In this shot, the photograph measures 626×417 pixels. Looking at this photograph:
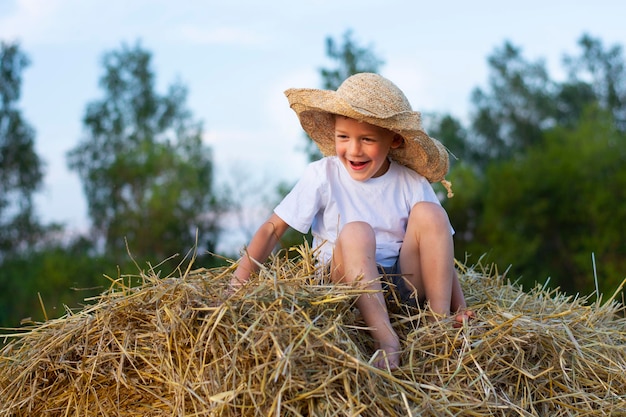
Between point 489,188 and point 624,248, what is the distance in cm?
220

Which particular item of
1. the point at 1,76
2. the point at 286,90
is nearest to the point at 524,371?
the point at 286,90

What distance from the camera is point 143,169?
1380 cm

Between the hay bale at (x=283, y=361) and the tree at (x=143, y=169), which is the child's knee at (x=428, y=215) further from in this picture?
the tree at (x=143, y=169)

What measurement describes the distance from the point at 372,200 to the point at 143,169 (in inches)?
433

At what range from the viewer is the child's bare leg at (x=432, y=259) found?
9.73 feet

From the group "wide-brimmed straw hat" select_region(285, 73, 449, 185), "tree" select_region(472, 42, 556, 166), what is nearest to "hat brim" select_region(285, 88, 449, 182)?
"wide-brimmed straw hat" select_region(285, 73, 449, 185)

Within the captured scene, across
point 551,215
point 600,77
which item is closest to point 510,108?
point 600,77

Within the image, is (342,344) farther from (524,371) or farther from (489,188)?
(489,188)

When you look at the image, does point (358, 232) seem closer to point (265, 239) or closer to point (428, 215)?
point (428, 215)

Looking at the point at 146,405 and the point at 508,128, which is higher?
the point at 146,405

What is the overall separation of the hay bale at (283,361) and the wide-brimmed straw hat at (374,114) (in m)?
0.70

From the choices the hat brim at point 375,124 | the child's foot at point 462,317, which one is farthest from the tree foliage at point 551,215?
the child's foot at point 462,317

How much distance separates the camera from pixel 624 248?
11023mm

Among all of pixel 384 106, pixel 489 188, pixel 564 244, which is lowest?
pixel 564 244
